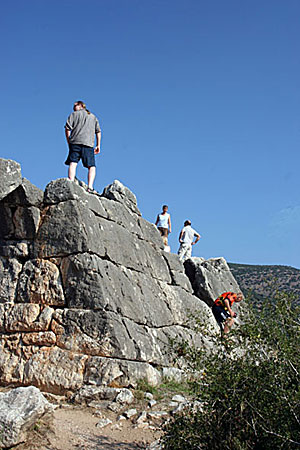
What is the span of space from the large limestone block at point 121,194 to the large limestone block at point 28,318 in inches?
141

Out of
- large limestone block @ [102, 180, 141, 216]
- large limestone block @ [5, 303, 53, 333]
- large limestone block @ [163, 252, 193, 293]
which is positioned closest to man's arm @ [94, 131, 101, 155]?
large limestone block @ [102, 180, 141, 216]

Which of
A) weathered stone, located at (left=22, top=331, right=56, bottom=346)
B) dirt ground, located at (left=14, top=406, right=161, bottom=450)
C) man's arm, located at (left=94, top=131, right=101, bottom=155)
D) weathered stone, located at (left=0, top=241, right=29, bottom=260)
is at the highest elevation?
man's arm, located at (left=94, top=131, right=101, bottom=155)

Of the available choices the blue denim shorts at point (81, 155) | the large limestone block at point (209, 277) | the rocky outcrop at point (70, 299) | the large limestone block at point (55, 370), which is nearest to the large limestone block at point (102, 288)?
the rocky outcrop at point (70, 299)

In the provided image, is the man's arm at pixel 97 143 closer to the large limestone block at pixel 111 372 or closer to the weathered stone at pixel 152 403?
the large limestone block at pixel 111 372

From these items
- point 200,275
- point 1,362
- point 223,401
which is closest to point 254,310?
point 223,401

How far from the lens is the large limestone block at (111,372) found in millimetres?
8102

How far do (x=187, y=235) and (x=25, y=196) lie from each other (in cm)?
768

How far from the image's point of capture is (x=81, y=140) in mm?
10766

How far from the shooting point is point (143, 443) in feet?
21.5

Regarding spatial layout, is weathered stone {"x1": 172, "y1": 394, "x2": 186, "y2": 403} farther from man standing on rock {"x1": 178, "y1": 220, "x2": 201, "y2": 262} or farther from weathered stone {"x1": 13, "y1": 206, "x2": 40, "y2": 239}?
man standing on rock {"x1": 178, "y1": 220, "x2": 201, "y2": 262}

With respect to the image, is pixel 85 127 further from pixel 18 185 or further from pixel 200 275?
pixel 200 275

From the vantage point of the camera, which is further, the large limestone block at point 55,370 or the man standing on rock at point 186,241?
the man standing on rock at point 186,241

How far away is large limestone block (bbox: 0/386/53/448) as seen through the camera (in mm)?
5672

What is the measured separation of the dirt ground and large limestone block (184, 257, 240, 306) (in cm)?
721
